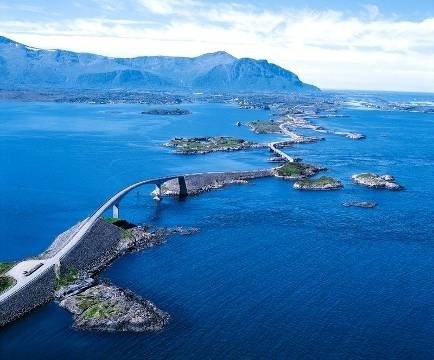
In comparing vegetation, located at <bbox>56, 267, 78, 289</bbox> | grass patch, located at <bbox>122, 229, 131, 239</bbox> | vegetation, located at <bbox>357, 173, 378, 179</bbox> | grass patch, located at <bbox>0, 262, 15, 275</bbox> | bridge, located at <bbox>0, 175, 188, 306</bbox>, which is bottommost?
vegetation, located at <bbox>56, 267, 78, 289</bbox>

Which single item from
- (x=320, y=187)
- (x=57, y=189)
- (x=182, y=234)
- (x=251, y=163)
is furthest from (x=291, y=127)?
(x=182, y=234)

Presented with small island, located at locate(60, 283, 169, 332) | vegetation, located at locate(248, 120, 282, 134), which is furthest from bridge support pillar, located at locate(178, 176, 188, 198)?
vegetation, located at locate(248, 120, 282, 134)

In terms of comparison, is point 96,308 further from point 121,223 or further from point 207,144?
point 207,144

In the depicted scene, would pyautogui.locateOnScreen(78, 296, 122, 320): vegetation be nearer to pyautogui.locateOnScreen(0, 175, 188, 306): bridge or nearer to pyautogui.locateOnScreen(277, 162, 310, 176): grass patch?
pyautogui.locateOnScreen(0, 175, 188, 306): bridge

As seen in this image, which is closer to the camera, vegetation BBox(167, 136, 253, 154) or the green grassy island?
the green grassy island

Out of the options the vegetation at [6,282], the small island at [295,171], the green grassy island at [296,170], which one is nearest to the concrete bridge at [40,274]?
the vegetation at [6,282]

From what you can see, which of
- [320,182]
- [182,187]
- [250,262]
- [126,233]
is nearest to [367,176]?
[320,182]
